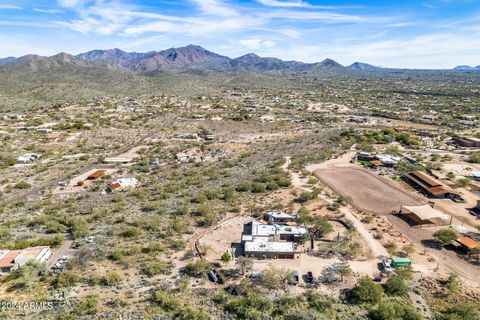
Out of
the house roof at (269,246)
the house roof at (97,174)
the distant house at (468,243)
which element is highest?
the house roof at (97,174)

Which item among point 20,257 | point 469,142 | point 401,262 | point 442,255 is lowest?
point 442,255

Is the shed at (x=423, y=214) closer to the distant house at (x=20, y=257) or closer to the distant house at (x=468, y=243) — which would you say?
the distant house at (x=468, y=243)

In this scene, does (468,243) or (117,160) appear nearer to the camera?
(468,243)

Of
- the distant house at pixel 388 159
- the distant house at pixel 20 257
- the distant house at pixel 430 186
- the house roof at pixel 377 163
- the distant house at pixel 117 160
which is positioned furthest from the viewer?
the distant house at pixel 117 160

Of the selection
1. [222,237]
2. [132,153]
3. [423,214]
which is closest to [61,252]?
[222,237]

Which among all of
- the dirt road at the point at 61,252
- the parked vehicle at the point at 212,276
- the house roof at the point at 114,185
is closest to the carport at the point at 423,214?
the parked vehicle at the point at 212,276

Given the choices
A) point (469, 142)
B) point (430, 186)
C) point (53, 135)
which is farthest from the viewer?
point (53, 135)

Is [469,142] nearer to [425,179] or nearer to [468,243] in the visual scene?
[425,179]
